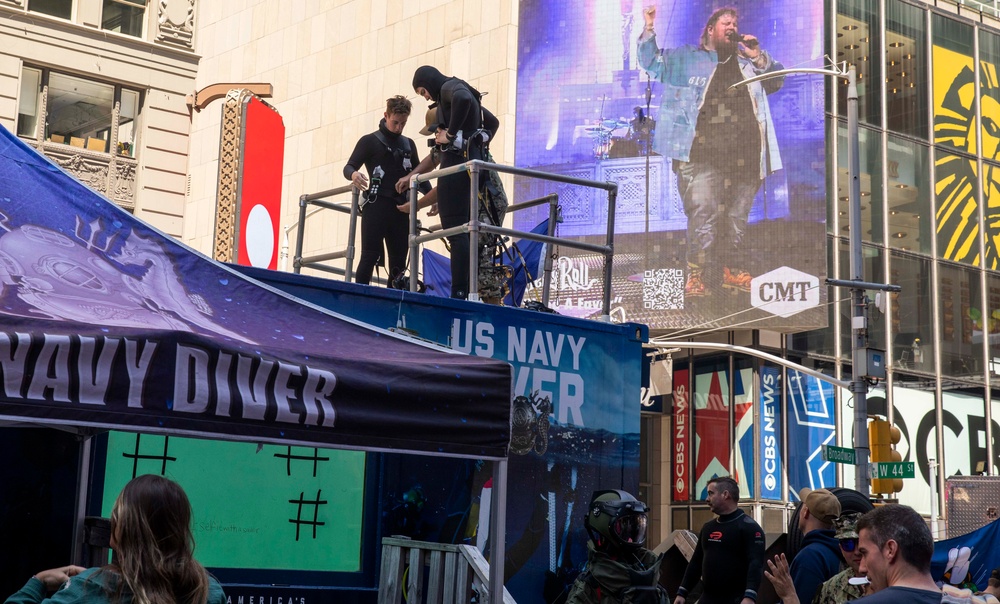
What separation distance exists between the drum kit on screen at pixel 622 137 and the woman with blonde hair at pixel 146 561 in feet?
107

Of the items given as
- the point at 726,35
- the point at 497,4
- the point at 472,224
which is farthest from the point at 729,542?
the point at 497,4

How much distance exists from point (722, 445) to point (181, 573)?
31737 millimetres

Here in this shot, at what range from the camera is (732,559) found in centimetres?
889

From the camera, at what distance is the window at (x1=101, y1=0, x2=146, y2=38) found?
31234 millimetres

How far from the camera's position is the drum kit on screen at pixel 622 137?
35625mm

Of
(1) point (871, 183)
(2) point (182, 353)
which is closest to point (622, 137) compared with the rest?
(1) point (871, 183)

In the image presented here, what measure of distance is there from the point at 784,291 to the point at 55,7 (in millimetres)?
20657

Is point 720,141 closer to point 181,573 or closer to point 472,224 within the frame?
point 472,224

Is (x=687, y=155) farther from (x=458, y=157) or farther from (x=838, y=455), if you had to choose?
(x=458, y=157)

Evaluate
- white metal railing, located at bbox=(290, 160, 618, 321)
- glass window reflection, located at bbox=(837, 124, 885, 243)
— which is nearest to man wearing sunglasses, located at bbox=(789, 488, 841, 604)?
white metal railing, located at bbox=(290, 160, 618, 321)

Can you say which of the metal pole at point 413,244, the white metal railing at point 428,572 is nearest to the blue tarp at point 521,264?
the metal pole at point 413,244

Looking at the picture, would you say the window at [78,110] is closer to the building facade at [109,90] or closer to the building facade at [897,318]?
the building facade at [109,90]

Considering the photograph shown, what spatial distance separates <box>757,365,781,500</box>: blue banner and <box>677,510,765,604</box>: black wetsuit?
987 inches

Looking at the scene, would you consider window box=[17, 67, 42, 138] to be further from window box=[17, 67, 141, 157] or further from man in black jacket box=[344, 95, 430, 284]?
man in black jacket box=[344, 95, 430, 284]
